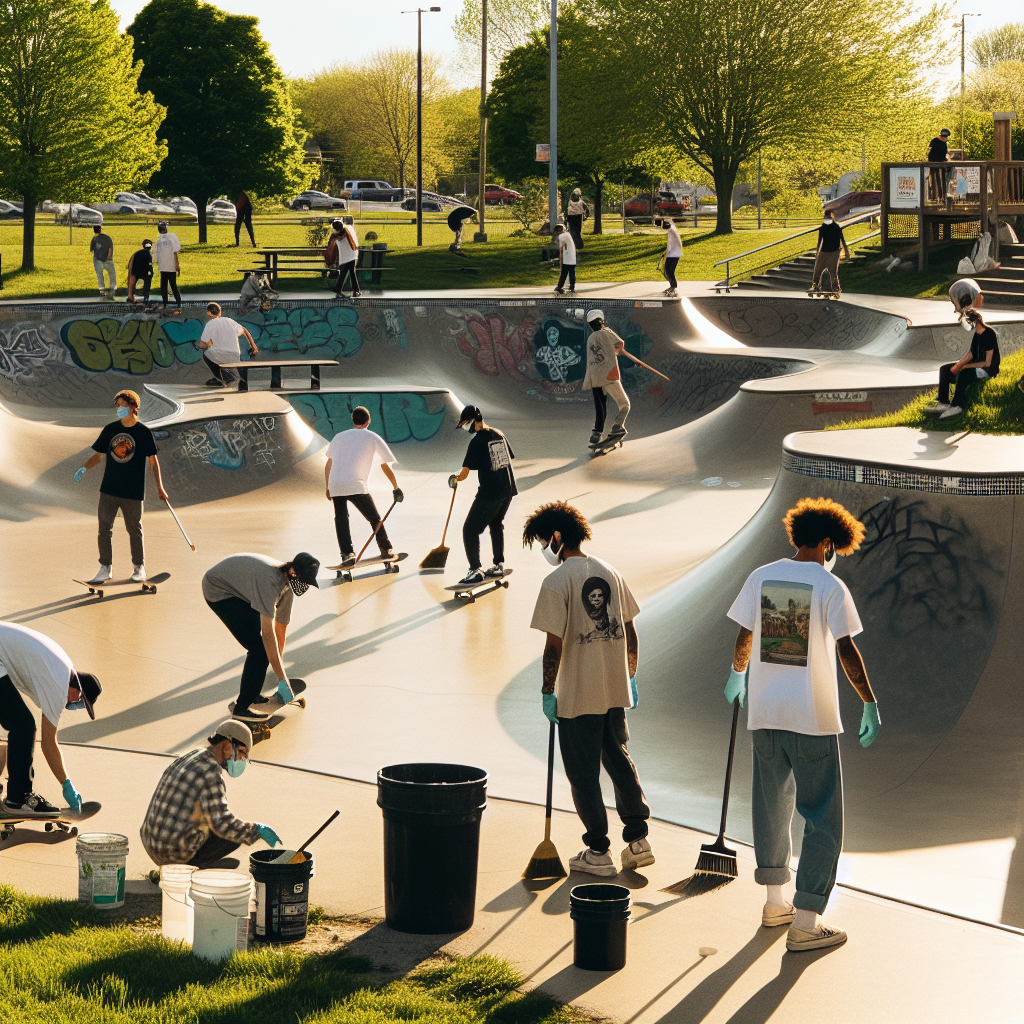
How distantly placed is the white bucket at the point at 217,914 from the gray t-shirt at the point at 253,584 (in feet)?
11.0

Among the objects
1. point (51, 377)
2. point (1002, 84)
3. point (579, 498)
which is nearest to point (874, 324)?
point (579, 498)

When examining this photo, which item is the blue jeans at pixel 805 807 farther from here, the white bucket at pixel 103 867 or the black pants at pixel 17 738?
the black pants at pixel 17 738

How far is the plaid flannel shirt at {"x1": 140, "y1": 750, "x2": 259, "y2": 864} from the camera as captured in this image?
19.7 feet

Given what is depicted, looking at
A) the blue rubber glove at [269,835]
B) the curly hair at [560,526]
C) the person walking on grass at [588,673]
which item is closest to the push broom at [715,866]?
the person walking on grass at [588,673]

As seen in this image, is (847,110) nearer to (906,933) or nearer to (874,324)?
(874,324)

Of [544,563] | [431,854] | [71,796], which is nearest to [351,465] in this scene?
[544,563]

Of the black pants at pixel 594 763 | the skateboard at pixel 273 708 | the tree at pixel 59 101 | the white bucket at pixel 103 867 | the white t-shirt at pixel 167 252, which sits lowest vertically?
the skateboard at pixel 273 708

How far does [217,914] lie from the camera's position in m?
5.21

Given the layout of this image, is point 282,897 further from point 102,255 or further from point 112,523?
point 102,255

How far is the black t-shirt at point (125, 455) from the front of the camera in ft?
40.0

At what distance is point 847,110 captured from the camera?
40625 mm

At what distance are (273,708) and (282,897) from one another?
3946 mm

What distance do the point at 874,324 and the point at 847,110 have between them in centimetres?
1750

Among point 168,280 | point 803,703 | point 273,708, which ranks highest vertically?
point 168,280
